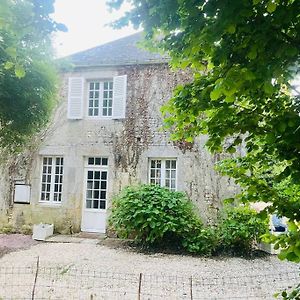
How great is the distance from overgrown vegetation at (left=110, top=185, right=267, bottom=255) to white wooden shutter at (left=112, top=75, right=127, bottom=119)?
275 cm

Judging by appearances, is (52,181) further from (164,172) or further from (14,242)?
(164,172)

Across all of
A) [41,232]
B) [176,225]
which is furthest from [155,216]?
[41,232]

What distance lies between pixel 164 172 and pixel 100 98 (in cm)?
333

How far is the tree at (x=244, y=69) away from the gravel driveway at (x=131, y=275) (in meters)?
2.47

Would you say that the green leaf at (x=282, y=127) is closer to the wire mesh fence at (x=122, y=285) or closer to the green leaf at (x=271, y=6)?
the green leaf at (x=271, y=6)

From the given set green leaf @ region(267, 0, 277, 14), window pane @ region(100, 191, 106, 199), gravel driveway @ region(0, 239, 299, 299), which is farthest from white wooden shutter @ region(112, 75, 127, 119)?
green leaf @ region(267, 0, 277, 14)

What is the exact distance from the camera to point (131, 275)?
6.66 metres

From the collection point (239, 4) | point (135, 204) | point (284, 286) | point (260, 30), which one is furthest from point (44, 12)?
point (135, 204)

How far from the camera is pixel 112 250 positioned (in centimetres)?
889

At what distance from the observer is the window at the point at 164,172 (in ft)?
34.6

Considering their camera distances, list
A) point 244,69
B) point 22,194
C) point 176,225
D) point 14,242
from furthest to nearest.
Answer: point 22,194 → point 14,242 → point 176,225 → point 244,69

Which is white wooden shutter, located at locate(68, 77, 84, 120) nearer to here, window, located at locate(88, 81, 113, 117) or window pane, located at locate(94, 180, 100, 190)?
window, located at locate(88, 81, 113, 117)

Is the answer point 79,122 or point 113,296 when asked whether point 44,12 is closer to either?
point 113,296

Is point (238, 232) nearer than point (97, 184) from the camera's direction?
Yes
